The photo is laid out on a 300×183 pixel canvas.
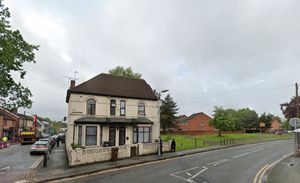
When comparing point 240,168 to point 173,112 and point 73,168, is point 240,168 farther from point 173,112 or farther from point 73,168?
point 173,112

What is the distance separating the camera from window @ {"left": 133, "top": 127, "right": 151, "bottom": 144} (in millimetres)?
30092

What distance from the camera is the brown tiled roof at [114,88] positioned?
28.3m

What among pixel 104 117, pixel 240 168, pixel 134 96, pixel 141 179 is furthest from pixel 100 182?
pixel 134 96

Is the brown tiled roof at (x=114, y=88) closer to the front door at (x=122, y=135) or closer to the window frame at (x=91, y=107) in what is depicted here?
the window frame at (x=91, y=107)

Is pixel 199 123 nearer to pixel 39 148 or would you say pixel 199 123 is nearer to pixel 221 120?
pixel 221 120

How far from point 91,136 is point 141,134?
640 centimetres

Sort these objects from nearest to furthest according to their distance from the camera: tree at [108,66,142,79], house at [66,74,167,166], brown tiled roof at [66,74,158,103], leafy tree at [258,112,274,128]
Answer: house at [66,74,167,166], brown tiled roof at [66,74,158,103], tree at [108,66,142,79], leafy tree at [258,112,274,128]

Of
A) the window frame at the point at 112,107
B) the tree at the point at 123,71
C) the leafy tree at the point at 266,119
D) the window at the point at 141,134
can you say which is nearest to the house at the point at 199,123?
the leafy tree at the point at 266,119

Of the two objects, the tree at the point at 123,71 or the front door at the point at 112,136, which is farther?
the tree at the point at 123,71

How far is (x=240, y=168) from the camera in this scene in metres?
15.9

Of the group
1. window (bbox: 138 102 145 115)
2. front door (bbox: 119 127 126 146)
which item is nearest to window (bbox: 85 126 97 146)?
front door (bbox: 119 127 126 146)

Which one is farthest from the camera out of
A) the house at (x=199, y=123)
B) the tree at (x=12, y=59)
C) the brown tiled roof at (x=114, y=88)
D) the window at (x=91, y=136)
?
the house at (x=199, y=123)

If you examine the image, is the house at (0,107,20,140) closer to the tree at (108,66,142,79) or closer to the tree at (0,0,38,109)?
the tree at (108,66,142,79)

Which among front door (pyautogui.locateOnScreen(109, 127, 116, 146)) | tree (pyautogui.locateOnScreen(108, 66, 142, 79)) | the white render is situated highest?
tree (pyautogui.locateOnScreen(108, 66, 142, 79))
